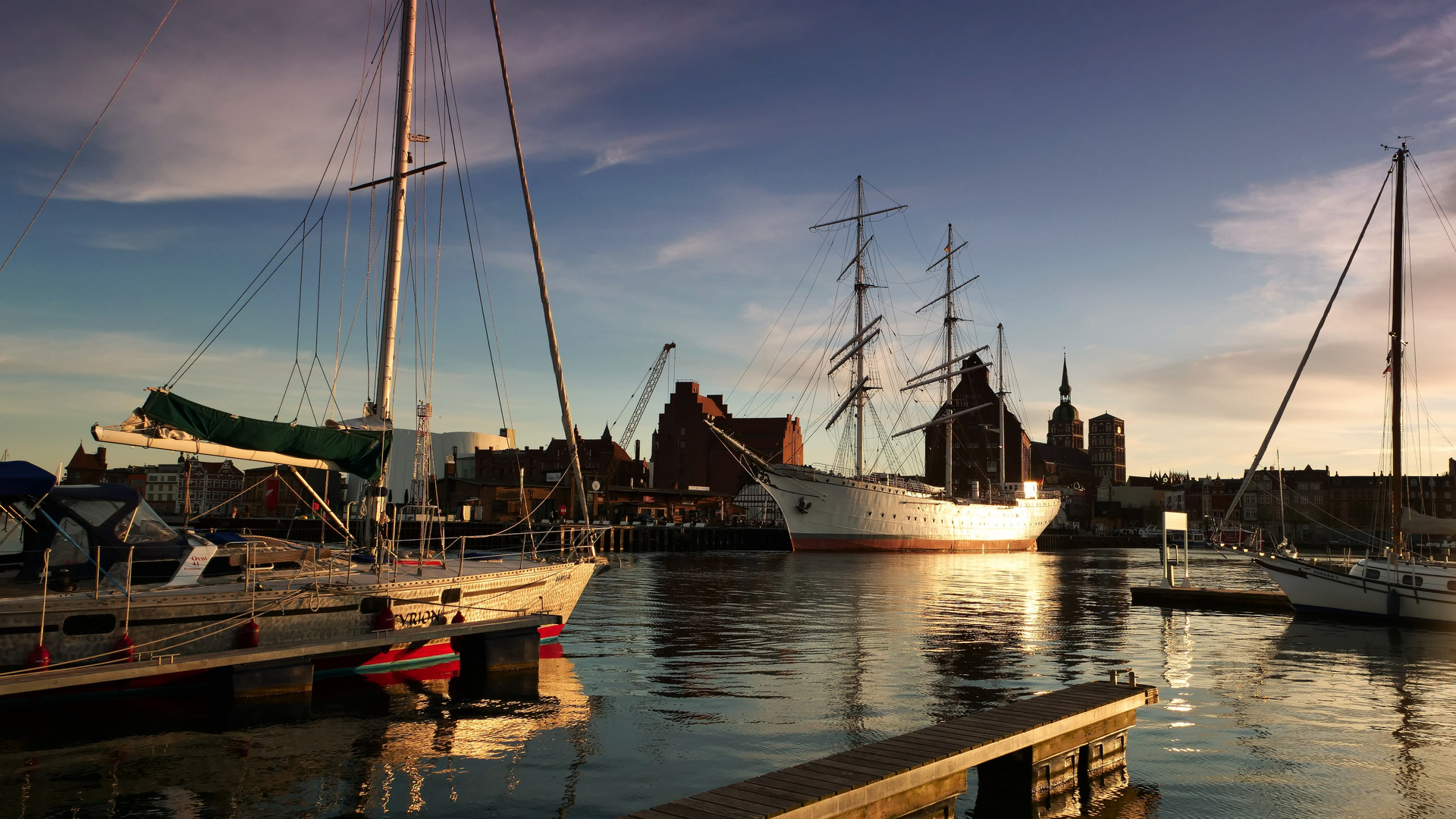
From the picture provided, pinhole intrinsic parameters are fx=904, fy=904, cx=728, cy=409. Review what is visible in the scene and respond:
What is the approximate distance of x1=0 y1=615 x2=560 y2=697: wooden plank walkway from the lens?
12266mm

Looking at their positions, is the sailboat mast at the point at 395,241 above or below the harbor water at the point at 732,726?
above

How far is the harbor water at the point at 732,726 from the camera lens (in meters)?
11.4

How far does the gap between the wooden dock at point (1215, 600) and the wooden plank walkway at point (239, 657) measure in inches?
1133

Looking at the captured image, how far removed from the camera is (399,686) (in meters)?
17.8

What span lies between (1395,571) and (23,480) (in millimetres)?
37737

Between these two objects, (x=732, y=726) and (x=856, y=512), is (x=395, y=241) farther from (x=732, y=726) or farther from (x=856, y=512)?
(x=856, y=512)

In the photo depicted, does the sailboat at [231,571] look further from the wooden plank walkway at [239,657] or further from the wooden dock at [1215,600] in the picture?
the wooden dock at [1215,600]

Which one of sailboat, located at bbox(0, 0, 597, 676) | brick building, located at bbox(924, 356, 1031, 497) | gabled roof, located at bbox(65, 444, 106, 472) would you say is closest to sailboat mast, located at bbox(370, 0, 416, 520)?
sailboat, located at bbox(0, 0, 597, 676)

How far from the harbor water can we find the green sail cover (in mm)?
4405

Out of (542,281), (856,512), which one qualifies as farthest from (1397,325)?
(856,512)

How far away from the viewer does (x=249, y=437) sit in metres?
17.0

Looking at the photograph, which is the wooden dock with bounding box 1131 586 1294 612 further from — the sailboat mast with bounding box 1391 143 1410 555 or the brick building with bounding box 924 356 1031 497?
the brick building with bounding box 924 356 1031 497

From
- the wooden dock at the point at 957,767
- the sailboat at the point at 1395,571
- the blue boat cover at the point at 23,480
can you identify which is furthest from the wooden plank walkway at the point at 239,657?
the sailboat at the point at 1395,571

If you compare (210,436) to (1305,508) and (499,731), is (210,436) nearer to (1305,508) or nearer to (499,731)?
(499,731)
